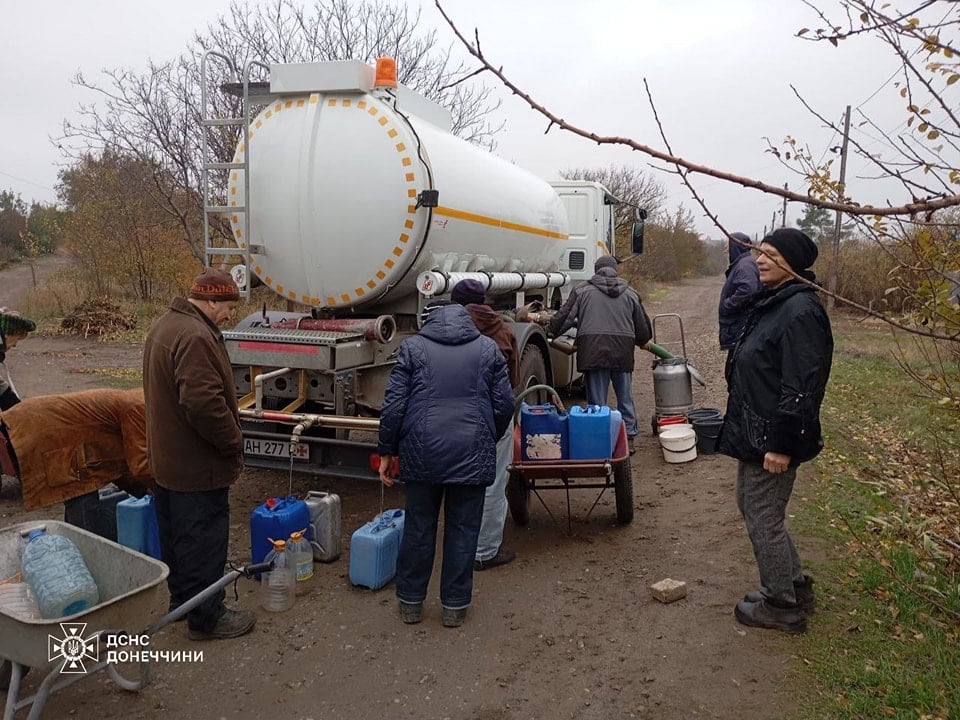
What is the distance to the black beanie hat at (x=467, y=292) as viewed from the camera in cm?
456

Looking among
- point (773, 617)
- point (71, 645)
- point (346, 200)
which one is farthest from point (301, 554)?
point (773, 617)

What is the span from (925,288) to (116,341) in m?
15.7

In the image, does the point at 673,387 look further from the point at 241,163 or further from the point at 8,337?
the point at 8,337

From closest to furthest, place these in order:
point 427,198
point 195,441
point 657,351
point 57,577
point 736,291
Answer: point 57,577 → point 195,441 → point 427,198 → point 736,291 → point 657,351

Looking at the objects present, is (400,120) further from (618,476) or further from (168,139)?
(168,139)

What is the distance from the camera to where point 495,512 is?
184 inches

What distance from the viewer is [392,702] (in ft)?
10.8

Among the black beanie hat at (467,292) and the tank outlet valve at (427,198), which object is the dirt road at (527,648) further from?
the tank outlet valve at (427,198)

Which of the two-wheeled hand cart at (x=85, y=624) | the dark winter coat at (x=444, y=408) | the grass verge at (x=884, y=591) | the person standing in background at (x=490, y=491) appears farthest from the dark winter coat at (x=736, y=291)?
the two-wheeled hand cart at (x=85, y=624)

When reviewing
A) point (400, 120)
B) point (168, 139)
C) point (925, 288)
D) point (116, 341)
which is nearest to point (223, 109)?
point (168, 139)

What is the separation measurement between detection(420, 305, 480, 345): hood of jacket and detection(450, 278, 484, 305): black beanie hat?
42 cm

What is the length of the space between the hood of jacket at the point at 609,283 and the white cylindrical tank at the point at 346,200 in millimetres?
1697

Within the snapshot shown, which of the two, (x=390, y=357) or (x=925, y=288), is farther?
(x=390, y=357)

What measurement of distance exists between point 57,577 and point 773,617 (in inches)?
132
